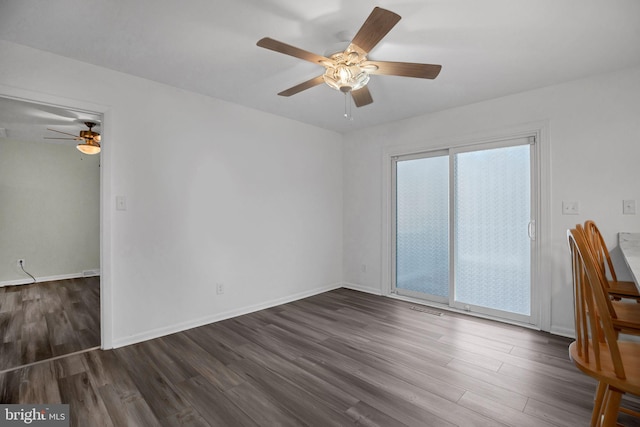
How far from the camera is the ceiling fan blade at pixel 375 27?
1.47m

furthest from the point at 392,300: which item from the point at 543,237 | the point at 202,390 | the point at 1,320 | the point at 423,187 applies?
the point at 1,320

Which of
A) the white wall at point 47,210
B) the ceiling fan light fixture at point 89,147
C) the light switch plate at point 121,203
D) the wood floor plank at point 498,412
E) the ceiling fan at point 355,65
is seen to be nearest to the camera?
the wood floor plank at point 498,412

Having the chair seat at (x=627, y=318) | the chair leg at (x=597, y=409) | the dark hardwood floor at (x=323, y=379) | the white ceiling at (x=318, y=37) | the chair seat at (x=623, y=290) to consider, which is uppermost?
the white ceiling at (x=318, y=37)

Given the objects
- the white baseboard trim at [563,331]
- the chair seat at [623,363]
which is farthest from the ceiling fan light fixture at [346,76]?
the white baseboard trim at [563,331]

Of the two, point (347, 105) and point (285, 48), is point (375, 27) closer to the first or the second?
point (285, 48)

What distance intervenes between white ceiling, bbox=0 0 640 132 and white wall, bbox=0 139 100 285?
390 cm

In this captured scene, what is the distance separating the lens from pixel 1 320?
3.23 metres

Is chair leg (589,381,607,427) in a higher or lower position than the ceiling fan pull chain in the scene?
lower

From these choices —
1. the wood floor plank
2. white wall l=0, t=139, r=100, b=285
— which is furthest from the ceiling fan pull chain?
white wall l=0, t=139, r=100, b=285

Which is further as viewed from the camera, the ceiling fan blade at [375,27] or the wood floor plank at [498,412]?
the wood floor plank at [498,412]

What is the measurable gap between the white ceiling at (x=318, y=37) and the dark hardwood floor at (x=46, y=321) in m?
2.51

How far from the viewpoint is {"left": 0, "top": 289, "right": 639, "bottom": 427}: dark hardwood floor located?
1.72m

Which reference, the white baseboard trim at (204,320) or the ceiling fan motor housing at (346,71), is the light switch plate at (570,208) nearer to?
the ceiling fan motor housing at (346,71)

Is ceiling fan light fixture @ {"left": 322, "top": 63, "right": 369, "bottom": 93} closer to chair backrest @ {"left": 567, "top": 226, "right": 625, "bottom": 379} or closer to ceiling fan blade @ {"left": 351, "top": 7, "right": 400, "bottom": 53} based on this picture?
ceiling fan blade @ {"left": 351, "top": 7, "right": 400, "bottom": 53}
